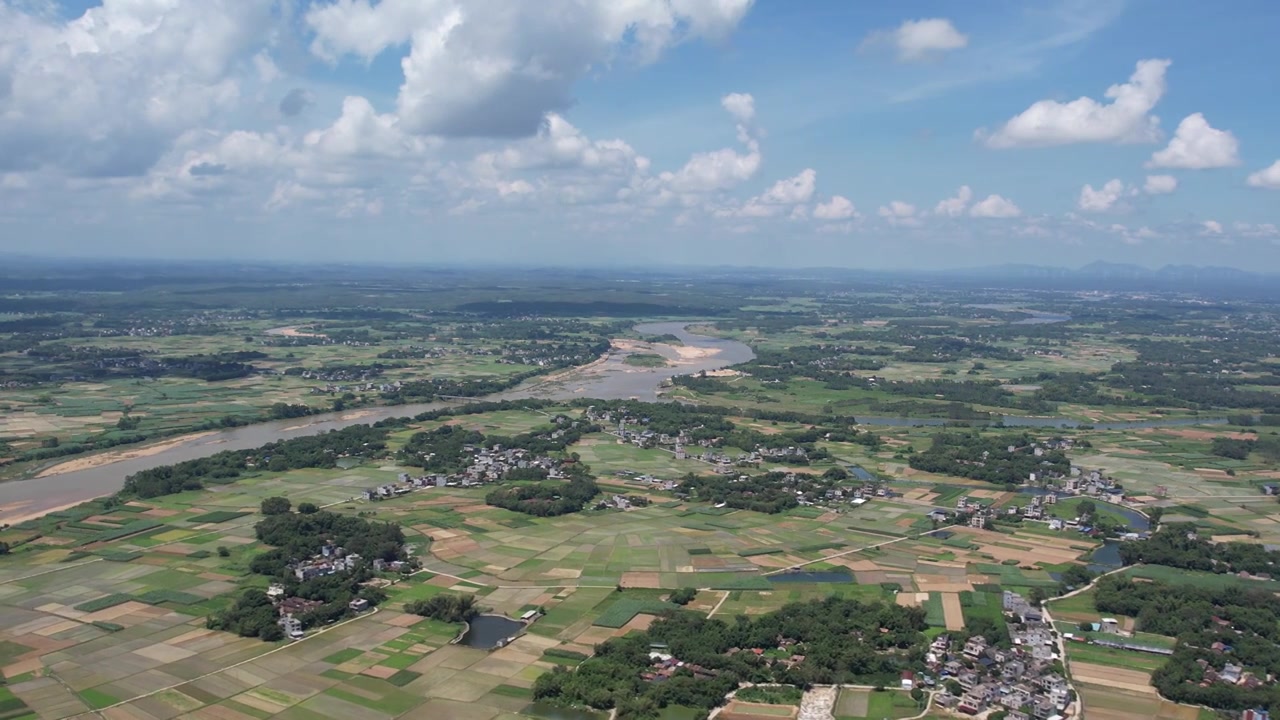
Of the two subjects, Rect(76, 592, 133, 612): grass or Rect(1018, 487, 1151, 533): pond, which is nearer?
Rect(76, 592, 133, 612): grass

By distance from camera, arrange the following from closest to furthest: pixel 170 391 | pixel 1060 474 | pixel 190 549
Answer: pixel 190 549, pixel 1060 474, pixel 170 391

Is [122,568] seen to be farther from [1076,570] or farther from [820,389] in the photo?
[820,389]

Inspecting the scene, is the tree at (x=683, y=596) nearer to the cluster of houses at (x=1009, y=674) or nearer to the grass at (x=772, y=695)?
the grass at (x=772, y=695)

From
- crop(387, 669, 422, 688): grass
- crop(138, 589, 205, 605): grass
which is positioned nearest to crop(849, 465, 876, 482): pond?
crop(387, 669, 422, 688): grass

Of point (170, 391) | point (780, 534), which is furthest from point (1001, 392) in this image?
point (170, 391)

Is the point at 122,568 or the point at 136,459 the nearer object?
the point at 122,568

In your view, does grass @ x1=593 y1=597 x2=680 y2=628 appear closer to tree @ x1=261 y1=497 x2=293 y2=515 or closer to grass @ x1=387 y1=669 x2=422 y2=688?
grass @ x1=387 y1=669 x2=422 y2=688

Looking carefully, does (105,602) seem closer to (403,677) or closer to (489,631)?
(403,677)
